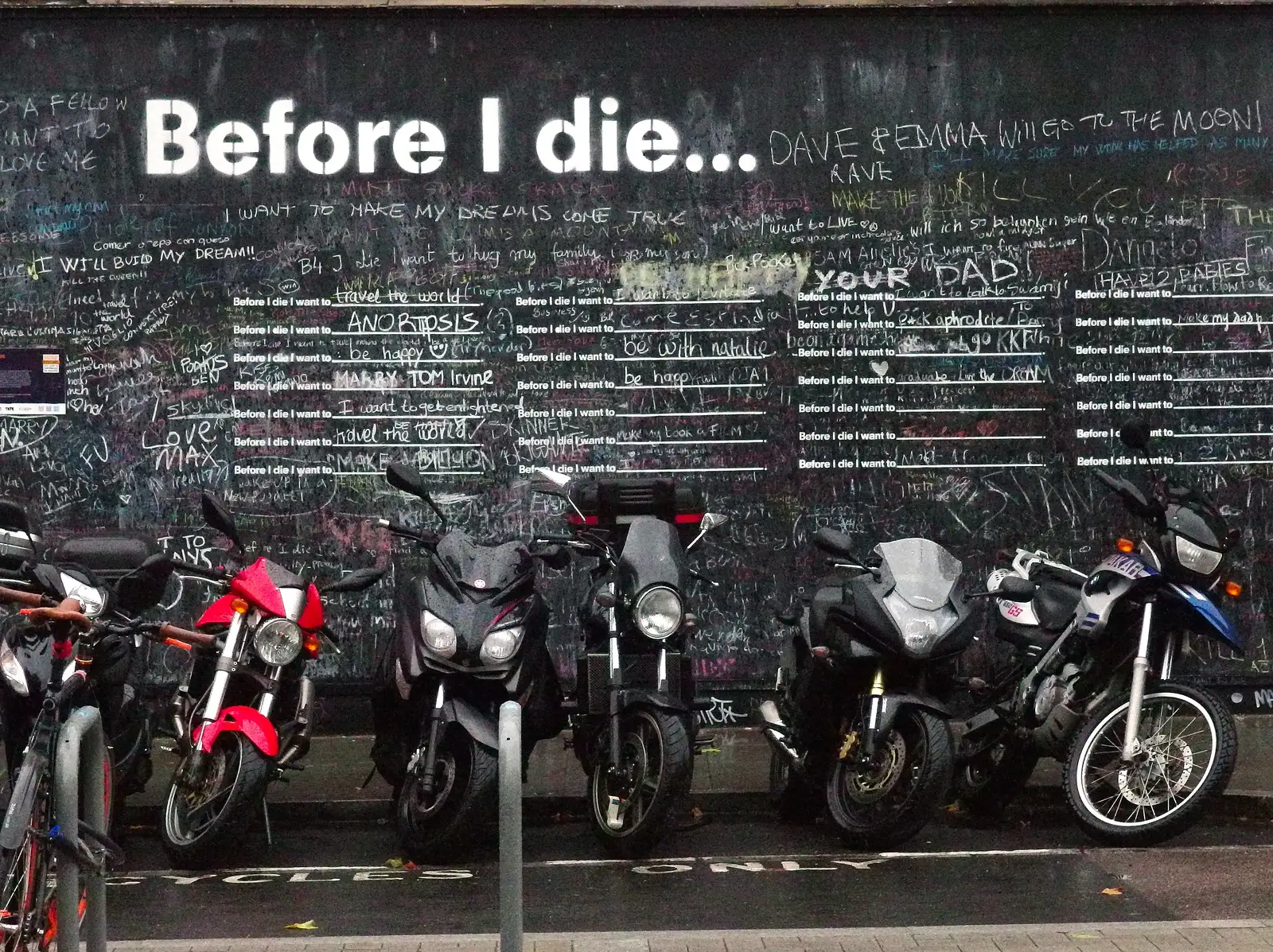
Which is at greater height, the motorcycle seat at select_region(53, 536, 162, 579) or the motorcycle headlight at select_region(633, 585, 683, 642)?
the motorcycle seat at select_region(53, 536, 162, 579)

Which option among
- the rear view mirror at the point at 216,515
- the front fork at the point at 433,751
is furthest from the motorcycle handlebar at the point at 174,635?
the rear view mirror at the point at 216,515

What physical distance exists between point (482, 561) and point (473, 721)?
743 millimetres

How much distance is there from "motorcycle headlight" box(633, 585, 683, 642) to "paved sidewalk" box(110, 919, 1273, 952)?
1684mm

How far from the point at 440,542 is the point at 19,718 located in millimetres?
1940

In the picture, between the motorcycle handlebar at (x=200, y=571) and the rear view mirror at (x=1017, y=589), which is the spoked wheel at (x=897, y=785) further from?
the motorcycle handlebar at (x=200, y=571)

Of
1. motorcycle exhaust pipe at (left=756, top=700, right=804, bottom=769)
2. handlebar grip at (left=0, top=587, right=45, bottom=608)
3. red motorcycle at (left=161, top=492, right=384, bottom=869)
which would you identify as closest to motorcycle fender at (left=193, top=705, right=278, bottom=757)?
red motorcycle at (left=161, top=492, right=384, bottom=869)

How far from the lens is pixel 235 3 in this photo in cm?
1056

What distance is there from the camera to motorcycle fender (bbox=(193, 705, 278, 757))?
7344 millimetres

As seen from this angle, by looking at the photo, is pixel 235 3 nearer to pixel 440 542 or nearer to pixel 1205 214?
pixel 440 542

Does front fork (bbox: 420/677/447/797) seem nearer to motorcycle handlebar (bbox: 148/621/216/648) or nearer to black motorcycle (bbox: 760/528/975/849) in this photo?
motorcycle handlebar (bbox: 148/621/216/648)

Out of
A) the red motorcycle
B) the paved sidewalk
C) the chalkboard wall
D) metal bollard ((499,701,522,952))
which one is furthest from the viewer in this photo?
the chalkboard wall

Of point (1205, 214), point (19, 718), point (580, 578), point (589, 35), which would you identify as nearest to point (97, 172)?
point (589, 35)

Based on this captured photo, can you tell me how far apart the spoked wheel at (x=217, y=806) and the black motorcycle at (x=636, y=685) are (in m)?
1.38

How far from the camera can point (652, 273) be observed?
10750mm
